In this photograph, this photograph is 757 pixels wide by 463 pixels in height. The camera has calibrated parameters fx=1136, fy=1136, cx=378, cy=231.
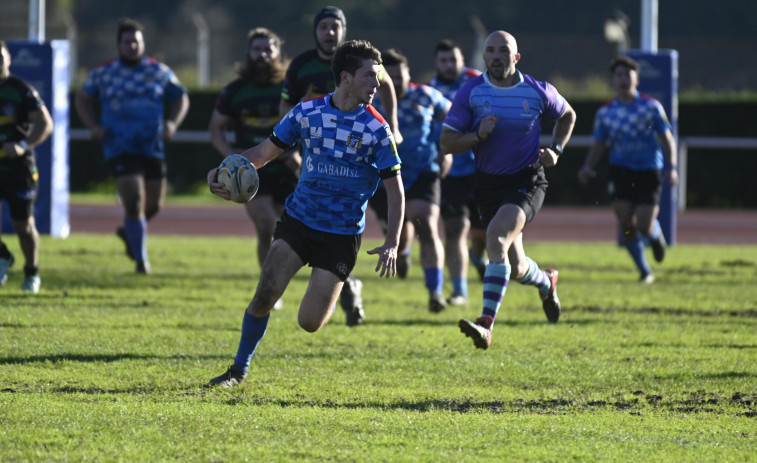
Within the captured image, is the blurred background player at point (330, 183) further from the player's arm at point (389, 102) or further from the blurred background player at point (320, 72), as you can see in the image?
the blurred background player at point (320, 72)

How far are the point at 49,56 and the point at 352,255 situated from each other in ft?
35.8

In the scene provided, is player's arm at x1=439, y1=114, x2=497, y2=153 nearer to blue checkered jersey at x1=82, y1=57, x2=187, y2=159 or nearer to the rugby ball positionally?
the rugby ball

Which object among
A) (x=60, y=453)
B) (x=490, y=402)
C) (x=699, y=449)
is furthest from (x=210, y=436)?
(x=699, y=449)

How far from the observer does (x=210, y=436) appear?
545 cm

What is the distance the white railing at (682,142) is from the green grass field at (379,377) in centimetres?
1068

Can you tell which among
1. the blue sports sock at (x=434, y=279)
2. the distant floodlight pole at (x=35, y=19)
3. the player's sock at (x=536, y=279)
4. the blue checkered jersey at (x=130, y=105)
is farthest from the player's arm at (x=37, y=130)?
the distant floodlight pole at (x=35, y=19)

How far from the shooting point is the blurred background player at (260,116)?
992 centimetres

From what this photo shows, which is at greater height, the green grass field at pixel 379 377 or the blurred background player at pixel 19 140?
the blurred background player at pixel 19 140

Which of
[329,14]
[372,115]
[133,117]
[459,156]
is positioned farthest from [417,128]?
[372,115]

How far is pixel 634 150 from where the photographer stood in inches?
488

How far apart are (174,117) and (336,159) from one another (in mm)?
5853

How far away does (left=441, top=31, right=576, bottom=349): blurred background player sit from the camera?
7.79 meters

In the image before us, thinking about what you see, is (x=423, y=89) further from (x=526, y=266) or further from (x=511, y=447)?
(x=511, y=447)

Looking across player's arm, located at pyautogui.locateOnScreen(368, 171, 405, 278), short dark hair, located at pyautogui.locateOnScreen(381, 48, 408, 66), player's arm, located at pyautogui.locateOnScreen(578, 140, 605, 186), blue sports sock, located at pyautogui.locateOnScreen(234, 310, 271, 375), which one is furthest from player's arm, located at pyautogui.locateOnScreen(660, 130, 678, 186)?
blue sports sock, located at pyautogui.locateOnScreen(234, 310, 271, 375)
